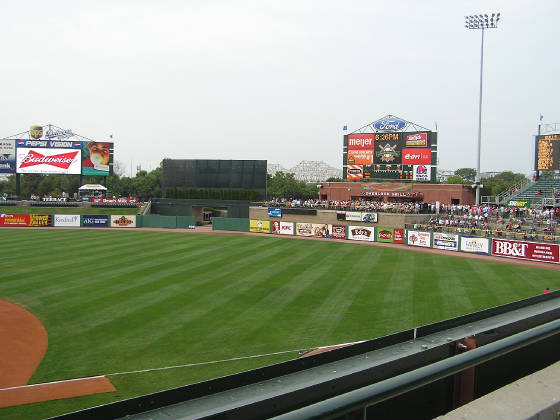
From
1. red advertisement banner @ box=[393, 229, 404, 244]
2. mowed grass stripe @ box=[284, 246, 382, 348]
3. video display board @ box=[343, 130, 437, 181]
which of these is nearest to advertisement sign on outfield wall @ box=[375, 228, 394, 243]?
red advertisement banner @ box=[393, 229, 404, 244]

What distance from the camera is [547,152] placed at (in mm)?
45938

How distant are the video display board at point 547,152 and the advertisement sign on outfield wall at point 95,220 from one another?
49617 mm

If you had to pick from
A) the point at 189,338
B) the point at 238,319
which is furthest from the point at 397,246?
the point at 189,338

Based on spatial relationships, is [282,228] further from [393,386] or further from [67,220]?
[393,386]

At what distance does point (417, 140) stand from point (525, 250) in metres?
20.3

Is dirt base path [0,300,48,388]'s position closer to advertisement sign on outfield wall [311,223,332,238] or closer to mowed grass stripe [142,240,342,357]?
mowed grass stripe [142,240,342,357]

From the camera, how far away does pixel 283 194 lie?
87750 mm

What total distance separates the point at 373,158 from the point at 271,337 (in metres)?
39.8

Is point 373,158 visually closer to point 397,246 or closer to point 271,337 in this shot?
point 397,246

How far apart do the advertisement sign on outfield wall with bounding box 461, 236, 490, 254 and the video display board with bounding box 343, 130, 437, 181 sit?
14757 mm

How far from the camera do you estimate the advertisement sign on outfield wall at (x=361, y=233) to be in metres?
45.8

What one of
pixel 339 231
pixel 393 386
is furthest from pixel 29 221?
pixel 393 386

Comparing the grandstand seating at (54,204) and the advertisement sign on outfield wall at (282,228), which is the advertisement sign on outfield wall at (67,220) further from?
the advertisement sign on outfield wall at (282,228)

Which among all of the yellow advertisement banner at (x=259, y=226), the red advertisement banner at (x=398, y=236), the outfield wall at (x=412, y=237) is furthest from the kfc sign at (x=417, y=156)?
the yellow advertisement banner at (x=259, y=226)
